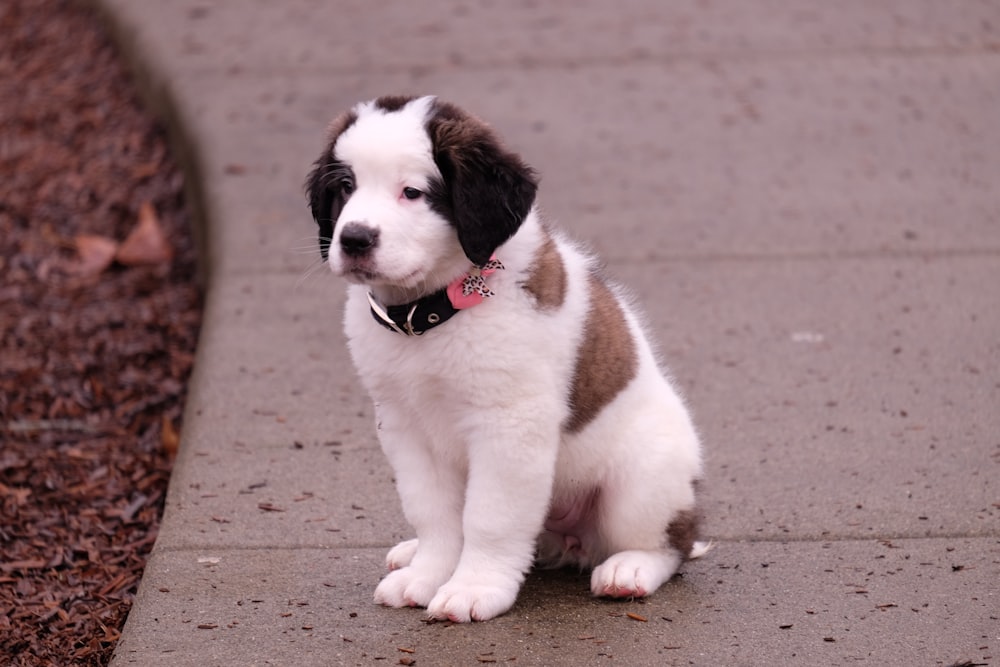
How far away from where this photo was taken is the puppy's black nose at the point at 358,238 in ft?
12.1

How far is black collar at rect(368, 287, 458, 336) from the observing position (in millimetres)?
3971

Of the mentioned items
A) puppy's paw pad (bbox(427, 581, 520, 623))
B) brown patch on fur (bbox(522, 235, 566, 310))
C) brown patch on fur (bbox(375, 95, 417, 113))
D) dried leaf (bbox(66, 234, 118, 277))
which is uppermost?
brown patch on fur (bbox(375, 95, 417, 113))

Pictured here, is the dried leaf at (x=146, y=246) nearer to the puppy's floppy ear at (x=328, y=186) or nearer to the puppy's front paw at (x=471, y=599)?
the puppy's floppy ear at (x=328, y=186)

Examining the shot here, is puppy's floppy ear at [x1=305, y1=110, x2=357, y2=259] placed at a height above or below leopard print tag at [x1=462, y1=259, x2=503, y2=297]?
above

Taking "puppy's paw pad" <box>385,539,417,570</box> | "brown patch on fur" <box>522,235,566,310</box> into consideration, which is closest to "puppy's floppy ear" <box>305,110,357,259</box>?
"brown patch on fur" <box>522,235,566,310</box>

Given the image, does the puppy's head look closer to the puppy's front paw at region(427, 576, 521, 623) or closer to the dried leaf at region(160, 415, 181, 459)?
the puppy's front paw at region(427, 576, 521, 623)

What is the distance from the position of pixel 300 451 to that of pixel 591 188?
10.1 feet

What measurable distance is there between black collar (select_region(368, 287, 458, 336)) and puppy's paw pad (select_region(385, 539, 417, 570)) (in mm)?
809

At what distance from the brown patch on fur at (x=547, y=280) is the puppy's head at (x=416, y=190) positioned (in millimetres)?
252

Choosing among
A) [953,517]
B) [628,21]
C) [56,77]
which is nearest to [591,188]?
[628,21]

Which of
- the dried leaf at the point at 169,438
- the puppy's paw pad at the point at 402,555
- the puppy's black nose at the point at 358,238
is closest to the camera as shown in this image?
the puppy's black nose at the point at 358,238

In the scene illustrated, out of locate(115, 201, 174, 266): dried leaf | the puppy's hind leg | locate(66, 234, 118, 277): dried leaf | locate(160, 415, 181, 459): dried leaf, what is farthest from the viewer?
locate(115, 201, 174, 266): dried leaf

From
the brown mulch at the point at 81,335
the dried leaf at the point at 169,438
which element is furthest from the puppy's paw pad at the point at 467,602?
the dried leaf at the point at 169,438

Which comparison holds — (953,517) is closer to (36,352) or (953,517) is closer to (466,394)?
(466,394)
